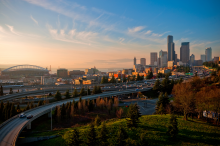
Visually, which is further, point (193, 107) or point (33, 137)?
point (193, 107)

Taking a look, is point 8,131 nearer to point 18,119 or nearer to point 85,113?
point 18,119

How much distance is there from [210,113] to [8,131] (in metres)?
29.2

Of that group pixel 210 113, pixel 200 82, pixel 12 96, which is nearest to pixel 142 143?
pixel 210 113

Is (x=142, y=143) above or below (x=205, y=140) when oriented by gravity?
above

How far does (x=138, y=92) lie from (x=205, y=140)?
35.7 m

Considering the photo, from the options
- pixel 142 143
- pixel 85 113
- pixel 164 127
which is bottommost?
pixel 85 113

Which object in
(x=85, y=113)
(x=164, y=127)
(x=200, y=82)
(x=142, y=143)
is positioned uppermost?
(x=200, y=82)

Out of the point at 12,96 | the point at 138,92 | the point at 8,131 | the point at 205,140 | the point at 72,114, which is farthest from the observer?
the point at 138,92

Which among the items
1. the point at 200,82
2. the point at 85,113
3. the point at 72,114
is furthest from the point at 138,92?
the point at 72,114

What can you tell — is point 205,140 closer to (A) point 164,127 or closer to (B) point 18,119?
(A) point 164,127

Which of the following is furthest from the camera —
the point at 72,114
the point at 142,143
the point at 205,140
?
the point at 72,114

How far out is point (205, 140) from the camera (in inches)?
553

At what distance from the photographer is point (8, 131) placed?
16.7 metres

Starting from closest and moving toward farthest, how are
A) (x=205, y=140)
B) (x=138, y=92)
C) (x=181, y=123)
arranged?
(x=205, y=140) < (x=181, y=123) < (x=138, y=92)
